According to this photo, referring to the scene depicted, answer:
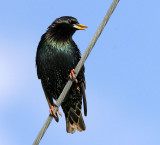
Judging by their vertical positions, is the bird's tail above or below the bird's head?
below

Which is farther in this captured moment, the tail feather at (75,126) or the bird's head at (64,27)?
the tail feather at (75,126)

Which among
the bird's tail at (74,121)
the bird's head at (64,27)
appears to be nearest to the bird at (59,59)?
the bird's head at (64,27)

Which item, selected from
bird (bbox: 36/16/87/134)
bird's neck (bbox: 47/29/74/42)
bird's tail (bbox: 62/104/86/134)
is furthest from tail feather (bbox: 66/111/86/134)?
bird's neck (bbox: 47/29/74/42)

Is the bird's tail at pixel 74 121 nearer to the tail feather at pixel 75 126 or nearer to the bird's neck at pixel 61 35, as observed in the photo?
the tail feather at pixel 75 126

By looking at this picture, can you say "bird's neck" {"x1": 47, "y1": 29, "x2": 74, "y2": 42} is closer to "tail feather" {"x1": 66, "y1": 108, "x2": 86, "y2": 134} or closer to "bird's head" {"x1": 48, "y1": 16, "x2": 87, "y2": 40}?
"bird's head" {"x1": 48, "y1": 16, "x2": 87, "y2": 40}

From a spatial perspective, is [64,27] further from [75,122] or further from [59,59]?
[75,122]

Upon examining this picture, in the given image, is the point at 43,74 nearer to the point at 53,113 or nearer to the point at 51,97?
the point at 51,97

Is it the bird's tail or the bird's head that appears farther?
the bird's tail

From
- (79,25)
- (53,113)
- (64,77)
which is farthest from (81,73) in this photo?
(53,113)

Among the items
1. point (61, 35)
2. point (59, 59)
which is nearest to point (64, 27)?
point (61, 35)
